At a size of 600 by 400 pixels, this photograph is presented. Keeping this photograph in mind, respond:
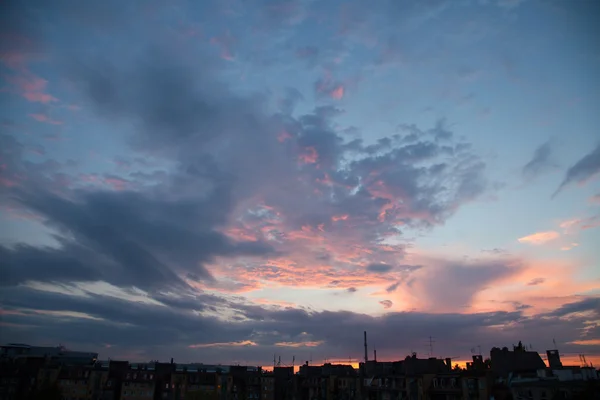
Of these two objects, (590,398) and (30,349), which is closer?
(590,398)

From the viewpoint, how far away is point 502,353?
89875mm

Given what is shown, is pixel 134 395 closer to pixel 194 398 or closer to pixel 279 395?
pixel 194 398

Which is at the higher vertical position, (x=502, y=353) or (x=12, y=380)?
(x=502, y=353)

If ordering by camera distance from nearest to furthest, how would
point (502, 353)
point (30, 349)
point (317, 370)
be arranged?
point (502, 353)
point (317, 370)
point (30, 349)

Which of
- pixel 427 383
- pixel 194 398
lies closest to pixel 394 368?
pixel 427 383

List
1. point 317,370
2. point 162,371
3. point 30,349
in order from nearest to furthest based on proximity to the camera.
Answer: point 162,371
point 317,370
point 30,349

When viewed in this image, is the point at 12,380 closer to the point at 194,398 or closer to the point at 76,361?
the point at 76,361

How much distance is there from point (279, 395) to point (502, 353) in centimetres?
6871

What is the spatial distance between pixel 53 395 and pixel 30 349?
10570cm

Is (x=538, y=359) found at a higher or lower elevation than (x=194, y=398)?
higher

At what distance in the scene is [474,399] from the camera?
249 ft

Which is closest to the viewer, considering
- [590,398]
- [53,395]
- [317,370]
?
[590,398]

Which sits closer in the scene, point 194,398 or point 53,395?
point 53,395

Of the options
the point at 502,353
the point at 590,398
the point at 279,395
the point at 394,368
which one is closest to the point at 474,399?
the point at 502,353
